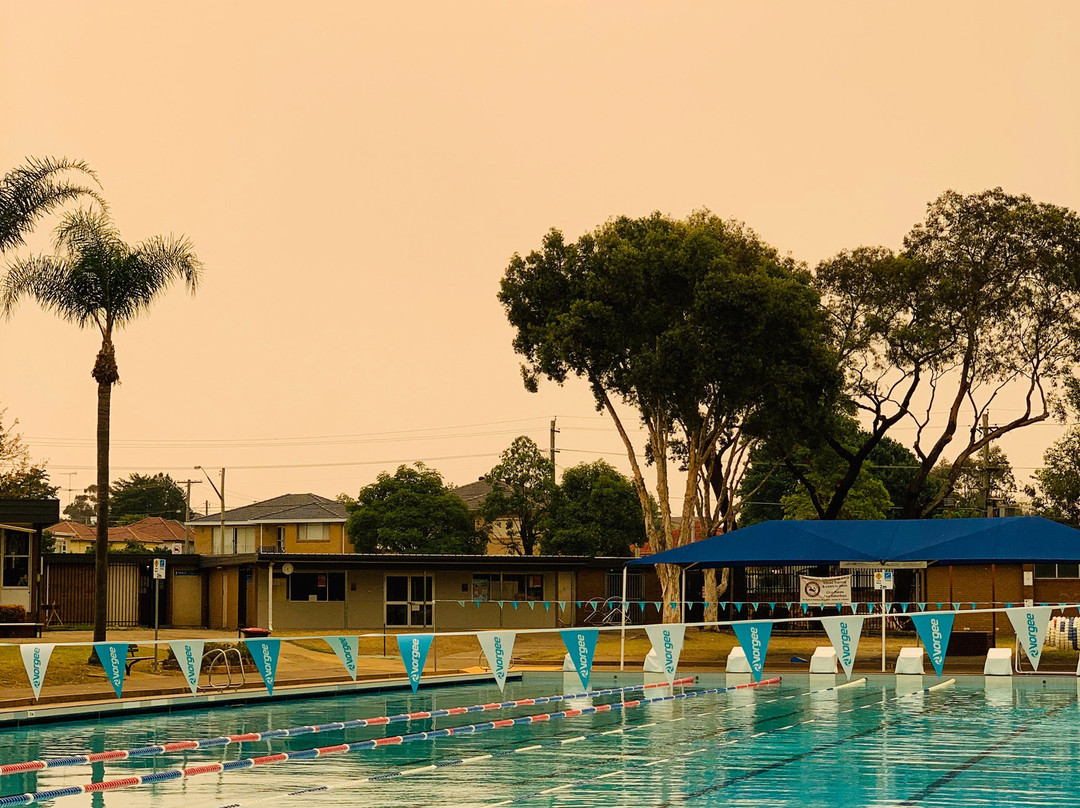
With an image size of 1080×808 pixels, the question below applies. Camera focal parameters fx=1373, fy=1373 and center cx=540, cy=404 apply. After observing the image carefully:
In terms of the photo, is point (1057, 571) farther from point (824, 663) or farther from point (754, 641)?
point (754, 641)

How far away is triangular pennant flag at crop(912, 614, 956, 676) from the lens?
87.7 ft

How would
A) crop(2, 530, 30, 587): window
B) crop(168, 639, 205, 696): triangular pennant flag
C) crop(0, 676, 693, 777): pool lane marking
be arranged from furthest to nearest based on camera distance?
crop(2, 530, 30, 587): window, crop(168, 639, 205, 696): triangular pennant flag, crop(0, 676, 693, 777): pool lane marking

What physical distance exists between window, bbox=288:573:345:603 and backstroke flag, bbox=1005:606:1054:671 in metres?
32.8

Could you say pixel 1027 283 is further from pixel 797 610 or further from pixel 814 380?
pixel 797 610

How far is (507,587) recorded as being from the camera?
57.2 m

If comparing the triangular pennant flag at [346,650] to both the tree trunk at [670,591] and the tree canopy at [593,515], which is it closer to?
the tree trunk at [670,591]

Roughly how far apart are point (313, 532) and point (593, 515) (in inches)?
708

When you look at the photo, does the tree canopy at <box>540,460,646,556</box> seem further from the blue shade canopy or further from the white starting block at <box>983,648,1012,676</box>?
the white starting block at <box>983,648,1012,676</box>

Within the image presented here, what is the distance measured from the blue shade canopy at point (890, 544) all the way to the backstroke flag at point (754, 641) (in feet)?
35.6

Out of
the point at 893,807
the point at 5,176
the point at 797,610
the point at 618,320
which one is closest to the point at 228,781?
the point at 893,807

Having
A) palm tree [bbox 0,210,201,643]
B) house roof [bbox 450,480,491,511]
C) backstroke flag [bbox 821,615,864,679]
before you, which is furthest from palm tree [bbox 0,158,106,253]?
house roof [bbox 450,480,491,511]

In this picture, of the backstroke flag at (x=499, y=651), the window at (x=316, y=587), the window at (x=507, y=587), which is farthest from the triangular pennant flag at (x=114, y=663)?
the window at (x=507, y=587)

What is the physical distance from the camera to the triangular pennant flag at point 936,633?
1052 inches

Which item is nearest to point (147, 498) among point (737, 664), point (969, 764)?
point (737, 664)
